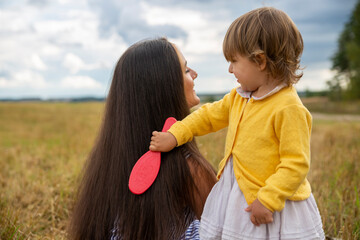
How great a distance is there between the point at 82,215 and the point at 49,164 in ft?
10.8

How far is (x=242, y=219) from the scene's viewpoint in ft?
5.58

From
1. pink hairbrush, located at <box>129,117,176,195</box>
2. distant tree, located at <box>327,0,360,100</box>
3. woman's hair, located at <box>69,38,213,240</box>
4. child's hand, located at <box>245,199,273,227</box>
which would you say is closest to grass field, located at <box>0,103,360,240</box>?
woman's hair, located at <box>69,38,213,240</box>

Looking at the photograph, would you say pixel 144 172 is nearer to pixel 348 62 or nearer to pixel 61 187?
pixel 61 187

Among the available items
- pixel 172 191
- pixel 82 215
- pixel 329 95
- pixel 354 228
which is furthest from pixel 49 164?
pixel 329 95

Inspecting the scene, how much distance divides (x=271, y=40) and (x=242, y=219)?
34.7 inches

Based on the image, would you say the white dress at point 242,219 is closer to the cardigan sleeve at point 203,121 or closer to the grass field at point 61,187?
the cardigan sleeve at point 203,121

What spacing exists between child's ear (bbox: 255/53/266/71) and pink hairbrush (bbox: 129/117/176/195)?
2.08ft

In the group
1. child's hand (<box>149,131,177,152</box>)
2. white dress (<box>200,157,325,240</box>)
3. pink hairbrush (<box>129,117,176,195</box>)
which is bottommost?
white dress (<box>200,157,325,240</box>)

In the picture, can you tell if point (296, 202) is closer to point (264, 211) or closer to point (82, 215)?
point (264, 211)

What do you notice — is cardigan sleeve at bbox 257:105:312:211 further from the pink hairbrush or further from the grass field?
the grass field

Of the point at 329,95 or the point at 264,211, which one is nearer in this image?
the point at 264,211

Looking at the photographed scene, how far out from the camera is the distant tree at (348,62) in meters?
22.6

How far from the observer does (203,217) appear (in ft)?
6.09

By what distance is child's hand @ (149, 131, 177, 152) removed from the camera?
1901mm
